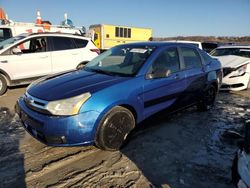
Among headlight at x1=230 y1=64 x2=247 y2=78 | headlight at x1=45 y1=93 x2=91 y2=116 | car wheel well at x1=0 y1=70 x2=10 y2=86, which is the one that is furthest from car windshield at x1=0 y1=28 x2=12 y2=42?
headlight at x1=230 y1=64 x2=247 y2=78

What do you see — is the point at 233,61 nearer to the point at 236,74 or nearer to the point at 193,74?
the point at 236,74

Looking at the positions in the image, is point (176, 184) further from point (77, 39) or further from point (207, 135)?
point (77, 39)

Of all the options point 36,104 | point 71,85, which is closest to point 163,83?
point 71,85

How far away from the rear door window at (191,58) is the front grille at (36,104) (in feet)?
9.27

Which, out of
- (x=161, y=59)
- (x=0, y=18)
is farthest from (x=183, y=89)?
(x=0, y=18)

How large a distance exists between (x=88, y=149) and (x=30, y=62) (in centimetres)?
455

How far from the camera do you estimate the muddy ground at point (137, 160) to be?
2.94 meters

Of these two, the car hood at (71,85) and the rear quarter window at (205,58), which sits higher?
the rear quarter window at (205,58)

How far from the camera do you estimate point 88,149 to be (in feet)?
12.1

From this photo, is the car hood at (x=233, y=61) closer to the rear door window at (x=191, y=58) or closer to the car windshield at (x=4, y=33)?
the rear door window at (x=191, y=58)

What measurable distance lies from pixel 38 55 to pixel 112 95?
4868 millimetres

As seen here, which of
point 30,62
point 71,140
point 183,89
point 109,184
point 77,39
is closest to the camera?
point 109,184

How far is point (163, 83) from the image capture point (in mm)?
4137

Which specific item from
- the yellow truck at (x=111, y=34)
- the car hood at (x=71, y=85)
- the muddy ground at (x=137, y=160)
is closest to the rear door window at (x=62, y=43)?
the muddy ground at (x=137, y=160)
